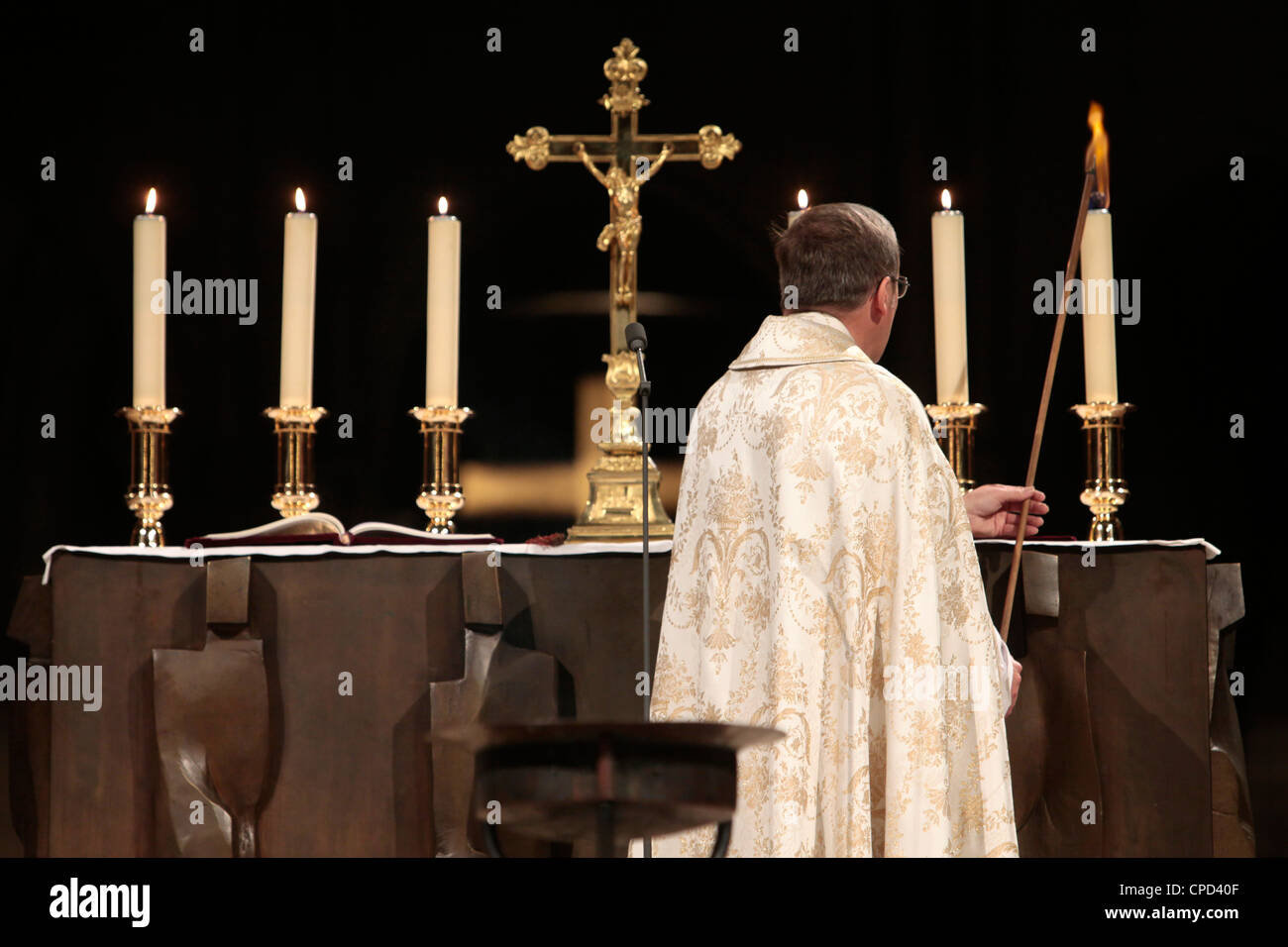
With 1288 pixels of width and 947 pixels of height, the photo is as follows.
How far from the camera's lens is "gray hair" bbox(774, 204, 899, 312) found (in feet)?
9.39

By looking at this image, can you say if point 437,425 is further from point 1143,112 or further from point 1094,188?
point 1143,112

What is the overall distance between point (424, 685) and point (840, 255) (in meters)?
1.42

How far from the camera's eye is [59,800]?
11.7 ft

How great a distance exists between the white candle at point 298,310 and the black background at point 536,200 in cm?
108

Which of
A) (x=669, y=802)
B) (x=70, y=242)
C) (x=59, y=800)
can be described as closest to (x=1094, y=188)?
(x=669, y=802)

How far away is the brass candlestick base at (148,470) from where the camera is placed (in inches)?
153

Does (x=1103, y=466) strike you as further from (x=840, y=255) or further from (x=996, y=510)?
(x=840, y=255)

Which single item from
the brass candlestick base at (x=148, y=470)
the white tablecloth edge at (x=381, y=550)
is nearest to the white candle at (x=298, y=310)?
the brass candlestick base at (x=148, y=470)

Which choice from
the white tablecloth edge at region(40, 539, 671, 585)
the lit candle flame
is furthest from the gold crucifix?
the lit candle flame

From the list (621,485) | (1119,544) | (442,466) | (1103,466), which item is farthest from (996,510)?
(442,466)

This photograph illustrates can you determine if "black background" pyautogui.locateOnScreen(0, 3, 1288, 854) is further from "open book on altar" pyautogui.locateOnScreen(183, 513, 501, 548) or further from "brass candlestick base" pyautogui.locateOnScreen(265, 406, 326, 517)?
"open book on altar" pyautogui.locateOnScreen(183, 513, 501, 548)

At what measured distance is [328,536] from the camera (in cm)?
371

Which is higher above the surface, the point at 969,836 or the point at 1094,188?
the point at 1094,188

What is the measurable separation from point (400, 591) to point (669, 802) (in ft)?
5.60
